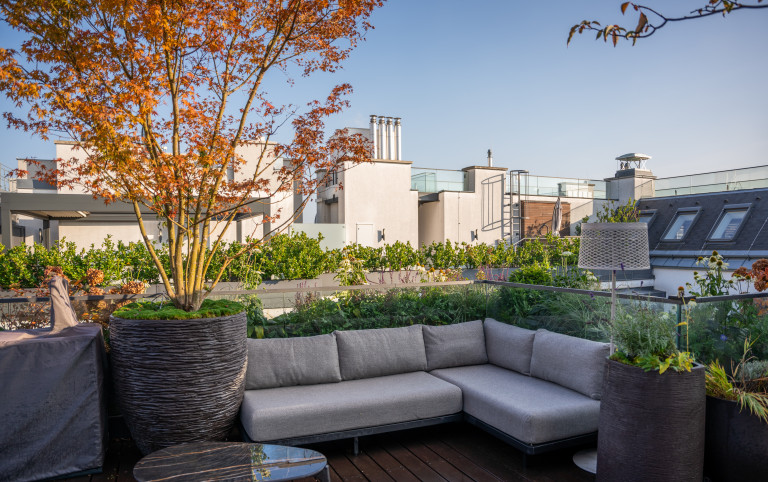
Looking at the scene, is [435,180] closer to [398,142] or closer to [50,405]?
[398,142]

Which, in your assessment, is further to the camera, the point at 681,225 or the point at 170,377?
the point at 681,225

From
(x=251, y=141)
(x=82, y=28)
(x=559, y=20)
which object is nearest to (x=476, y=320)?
(x=251, y=141)

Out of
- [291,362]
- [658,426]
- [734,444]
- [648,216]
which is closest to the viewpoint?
[658,426]

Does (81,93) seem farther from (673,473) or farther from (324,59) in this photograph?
(673,473)

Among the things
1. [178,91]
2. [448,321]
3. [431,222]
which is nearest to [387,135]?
[431,222]

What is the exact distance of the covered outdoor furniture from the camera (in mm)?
2770

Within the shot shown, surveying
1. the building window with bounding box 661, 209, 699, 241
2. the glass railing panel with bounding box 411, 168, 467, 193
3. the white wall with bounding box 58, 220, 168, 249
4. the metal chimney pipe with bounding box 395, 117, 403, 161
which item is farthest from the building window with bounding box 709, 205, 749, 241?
the white wall with bounding box 58, 220, 168, 249

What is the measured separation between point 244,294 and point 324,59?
6.26 feet

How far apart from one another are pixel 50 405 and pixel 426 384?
234cm

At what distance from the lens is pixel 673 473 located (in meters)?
2.42

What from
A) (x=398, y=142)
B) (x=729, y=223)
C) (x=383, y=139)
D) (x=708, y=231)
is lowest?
(x=708, y=231)

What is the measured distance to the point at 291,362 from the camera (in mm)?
3570

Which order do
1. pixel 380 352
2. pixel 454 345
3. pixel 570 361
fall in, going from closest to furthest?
pixel 570 361
pixel 380 352
pixel 454 345

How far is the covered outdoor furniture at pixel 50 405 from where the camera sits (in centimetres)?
277
